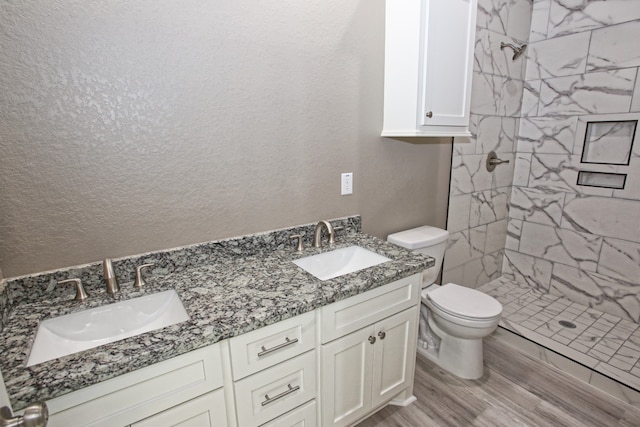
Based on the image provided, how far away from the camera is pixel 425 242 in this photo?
77.9 inches

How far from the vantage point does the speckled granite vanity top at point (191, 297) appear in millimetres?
819

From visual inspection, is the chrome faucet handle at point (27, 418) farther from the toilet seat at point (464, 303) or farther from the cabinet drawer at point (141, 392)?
the toilet seat at point (464, 303)

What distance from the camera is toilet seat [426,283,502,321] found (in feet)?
5.96

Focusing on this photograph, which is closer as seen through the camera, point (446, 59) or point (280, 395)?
point (280, 395)

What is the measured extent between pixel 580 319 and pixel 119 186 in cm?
317

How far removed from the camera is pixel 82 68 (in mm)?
1114

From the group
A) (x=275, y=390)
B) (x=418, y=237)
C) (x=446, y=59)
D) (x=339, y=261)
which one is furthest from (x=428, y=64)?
(x=275, y=390)

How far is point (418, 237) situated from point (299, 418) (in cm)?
122

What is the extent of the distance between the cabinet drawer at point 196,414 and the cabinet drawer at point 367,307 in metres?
0.43

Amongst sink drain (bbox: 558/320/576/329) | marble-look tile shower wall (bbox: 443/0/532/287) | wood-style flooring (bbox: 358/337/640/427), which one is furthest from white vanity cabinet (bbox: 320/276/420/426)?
sink drain (bbox: 558/320/576/329)

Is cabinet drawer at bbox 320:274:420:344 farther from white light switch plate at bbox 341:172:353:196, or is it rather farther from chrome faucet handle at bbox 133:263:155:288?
chrome faucet handle at bbox 133:263:155:288

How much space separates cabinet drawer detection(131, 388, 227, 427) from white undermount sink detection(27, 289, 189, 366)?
27cm

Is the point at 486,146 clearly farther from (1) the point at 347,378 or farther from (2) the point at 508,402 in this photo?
(1) the point at 347,378

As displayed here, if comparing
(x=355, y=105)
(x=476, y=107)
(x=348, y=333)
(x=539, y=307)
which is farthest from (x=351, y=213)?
(x=539, y=307)
